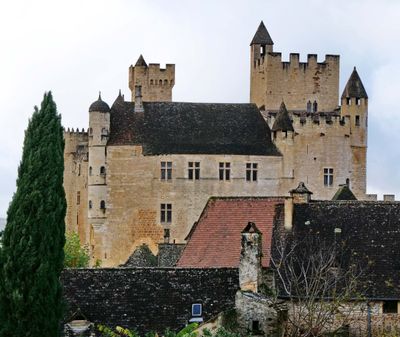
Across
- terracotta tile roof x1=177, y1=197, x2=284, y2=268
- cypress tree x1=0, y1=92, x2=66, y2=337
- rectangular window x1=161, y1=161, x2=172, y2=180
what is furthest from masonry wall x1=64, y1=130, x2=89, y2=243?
cypress tree x1=0, y1=92, x2=66, y2=337

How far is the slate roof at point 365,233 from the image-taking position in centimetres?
4072

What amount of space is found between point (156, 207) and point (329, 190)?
1071 centimetres

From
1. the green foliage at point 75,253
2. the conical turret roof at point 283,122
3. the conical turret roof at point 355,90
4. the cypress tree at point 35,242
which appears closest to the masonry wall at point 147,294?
→ the cypress tree at point 35,242

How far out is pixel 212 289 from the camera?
1512 inches

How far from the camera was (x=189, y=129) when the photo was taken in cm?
7519

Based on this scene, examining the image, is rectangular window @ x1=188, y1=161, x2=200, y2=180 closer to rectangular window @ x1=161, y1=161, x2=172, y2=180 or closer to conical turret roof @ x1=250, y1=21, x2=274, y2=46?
rectangular window @ x1=161, y1=161, x2=172, y2=180

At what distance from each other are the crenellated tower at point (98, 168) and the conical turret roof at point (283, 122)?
10309 millimetres

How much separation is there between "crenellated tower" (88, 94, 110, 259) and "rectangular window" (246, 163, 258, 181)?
8642 mm

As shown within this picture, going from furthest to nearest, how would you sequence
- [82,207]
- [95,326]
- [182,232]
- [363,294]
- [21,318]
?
1. [82,207]
2. [182,232]
3. [363,294]
4. [95,326]
5. [21,318]

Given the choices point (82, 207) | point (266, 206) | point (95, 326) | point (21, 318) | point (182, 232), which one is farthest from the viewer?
point (82, 207)

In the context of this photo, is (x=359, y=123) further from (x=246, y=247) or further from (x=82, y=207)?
(x=246, y=247)

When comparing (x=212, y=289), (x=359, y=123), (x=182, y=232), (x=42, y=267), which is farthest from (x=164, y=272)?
(x=359, y=123)

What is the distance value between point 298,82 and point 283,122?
22.3ft

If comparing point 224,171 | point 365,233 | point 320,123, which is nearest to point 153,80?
point 224,171
